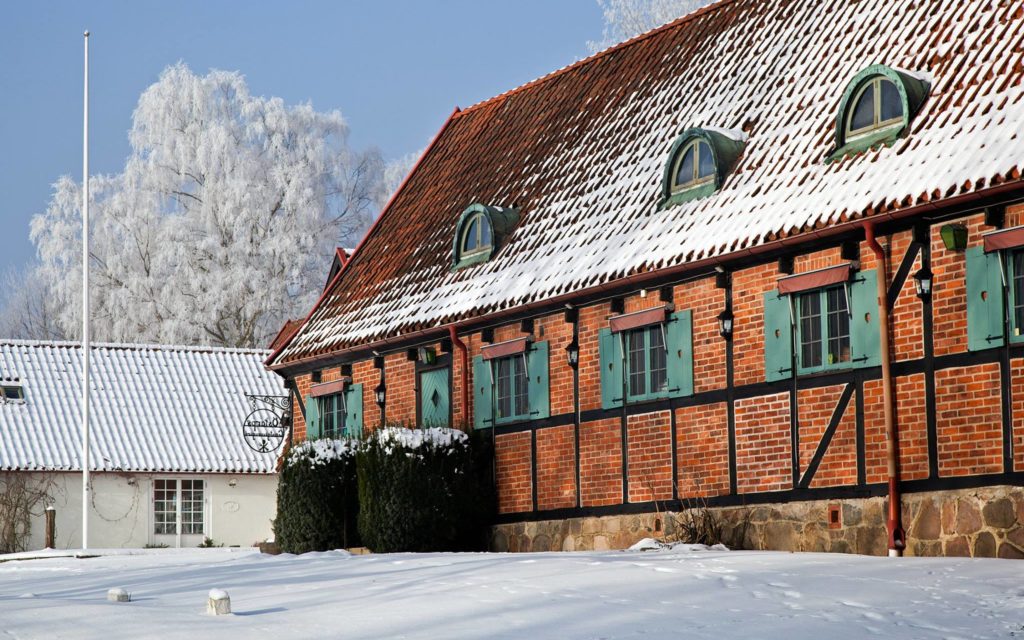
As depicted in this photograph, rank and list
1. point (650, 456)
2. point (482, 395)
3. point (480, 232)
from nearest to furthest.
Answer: point (650, 456) → point (482, 395) → point (480, 232)

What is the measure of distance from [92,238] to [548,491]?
30.9 meters

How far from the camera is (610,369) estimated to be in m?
20.2

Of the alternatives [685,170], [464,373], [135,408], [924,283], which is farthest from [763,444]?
[135,408]

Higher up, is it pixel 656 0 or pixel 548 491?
pixel 656 0

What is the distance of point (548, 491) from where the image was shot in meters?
21.3

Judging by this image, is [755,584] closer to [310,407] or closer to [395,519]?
[395,519]

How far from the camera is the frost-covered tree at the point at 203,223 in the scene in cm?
4772

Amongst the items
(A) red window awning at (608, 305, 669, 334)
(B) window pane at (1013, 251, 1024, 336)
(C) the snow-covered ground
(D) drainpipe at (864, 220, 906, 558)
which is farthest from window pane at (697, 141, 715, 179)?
(B) window pane at (1013, 251, 1024, 336)

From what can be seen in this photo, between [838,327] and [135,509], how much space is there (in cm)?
2324

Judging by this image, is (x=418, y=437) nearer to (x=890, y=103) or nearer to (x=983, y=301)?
(x=890, y=103)

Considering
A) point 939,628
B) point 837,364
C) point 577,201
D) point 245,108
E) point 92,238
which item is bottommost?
point 939,628

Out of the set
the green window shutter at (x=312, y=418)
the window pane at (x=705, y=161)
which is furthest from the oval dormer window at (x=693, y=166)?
the green window shutter at (x=312, y=418)

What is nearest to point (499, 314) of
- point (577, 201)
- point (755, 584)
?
point (577, 201)

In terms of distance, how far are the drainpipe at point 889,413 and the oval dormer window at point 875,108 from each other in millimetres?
1575
